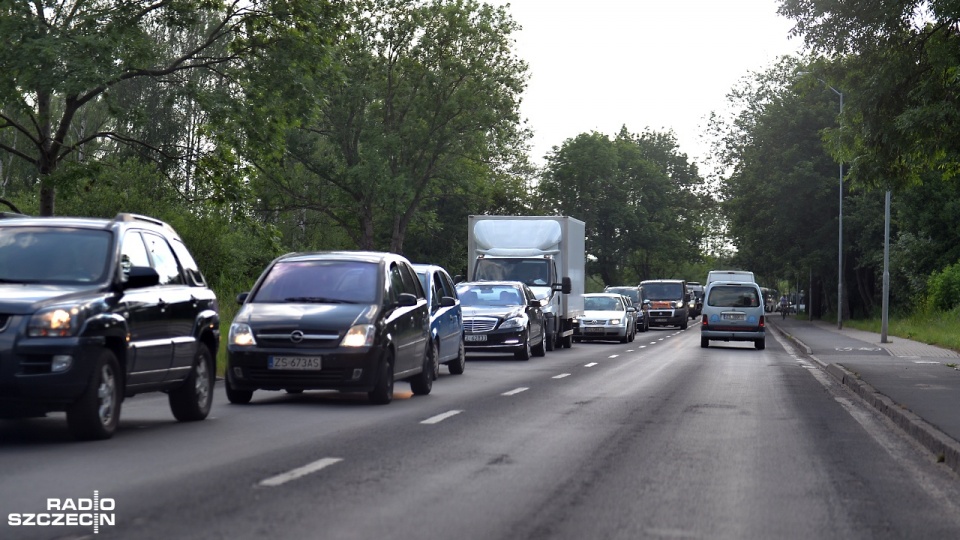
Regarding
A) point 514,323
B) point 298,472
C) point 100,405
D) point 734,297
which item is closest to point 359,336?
point 100,405

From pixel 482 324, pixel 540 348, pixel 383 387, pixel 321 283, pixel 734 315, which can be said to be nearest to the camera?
pixel 383 387

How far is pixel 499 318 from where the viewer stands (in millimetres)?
25609

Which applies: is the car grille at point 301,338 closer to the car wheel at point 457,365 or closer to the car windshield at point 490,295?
the car wheel at point 457,365

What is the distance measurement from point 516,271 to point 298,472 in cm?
2341

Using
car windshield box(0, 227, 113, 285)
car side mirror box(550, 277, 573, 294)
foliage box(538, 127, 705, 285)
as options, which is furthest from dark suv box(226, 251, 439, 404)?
foliage box(538, 127, 705, 285)

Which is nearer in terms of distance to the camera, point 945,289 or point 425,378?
point 425,378

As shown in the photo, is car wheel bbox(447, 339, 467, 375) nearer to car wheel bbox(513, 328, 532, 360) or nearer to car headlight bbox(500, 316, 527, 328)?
car headlight bbox(500, 316, 527, 328)

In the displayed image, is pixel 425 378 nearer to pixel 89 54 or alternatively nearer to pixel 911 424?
pixel 911 424

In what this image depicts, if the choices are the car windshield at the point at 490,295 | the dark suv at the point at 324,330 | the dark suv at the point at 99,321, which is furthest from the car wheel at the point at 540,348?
the dark suv at the point at 99,321

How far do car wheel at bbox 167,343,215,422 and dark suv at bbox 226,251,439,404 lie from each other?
1.40m

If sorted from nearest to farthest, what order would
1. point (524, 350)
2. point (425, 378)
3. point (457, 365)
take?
point (425, 378)
point (457, 365)
point (524, 350)

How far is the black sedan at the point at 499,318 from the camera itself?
83.8ft

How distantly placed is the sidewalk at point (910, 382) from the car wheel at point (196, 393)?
6.39 m

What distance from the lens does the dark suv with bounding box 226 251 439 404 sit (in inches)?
534
